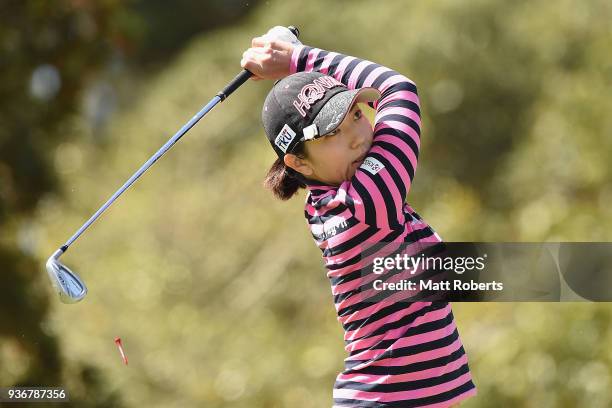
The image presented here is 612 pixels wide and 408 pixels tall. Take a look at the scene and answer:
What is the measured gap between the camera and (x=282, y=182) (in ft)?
7.86

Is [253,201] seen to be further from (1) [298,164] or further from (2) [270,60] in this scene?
(1) [298,164]

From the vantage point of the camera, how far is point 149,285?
6695mm

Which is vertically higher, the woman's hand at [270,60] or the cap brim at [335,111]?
the woman's hand at [270,60]

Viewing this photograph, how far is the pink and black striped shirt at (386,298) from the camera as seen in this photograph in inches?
85.8

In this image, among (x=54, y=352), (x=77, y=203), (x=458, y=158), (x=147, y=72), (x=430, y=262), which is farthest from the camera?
(x=147, y=72)

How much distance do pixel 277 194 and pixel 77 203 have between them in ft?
17.8

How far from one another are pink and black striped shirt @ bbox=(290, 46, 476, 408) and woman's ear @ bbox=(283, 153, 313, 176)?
31mm

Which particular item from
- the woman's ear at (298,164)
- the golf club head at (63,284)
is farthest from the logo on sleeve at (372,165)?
the golf club head at (63,284)

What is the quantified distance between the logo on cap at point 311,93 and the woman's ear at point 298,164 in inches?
4.1

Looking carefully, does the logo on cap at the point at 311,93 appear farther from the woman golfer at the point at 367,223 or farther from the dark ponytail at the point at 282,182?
the dark ponytail at the point at 282,182

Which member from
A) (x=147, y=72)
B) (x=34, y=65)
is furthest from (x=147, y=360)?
(x=147, y=72)

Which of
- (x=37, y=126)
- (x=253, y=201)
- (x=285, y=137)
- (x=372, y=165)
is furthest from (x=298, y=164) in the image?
(x=253, y=201)

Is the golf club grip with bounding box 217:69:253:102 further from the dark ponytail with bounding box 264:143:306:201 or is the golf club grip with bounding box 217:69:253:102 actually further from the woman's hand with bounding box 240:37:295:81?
the dark ponytail with bounding box 264:143:306:201

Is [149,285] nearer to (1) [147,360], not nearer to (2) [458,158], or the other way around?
(1) [147,360]
